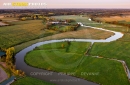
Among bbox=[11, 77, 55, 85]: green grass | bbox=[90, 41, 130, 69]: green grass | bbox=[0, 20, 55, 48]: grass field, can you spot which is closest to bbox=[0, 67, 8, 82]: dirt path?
bbox=[11, 77, 55, 85]: green grass

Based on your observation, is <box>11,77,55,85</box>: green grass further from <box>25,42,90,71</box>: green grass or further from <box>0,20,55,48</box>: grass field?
<box>0,20,55,48</box>: grass field

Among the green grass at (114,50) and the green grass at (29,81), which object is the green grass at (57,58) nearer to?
the green grass at (114,50)

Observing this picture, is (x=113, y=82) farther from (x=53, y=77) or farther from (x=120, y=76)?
(x=53, y=77)

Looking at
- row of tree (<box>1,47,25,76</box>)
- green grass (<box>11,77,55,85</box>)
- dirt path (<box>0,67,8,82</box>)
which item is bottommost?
green grass (<box>11,77,55,85</box>)

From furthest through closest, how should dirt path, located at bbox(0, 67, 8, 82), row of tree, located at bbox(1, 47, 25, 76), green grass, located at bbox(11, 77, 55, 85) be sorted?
row of tree, located at bbox(1, 47, 25, 76) → dirt path, located at bbox(0, 67, 8, 82) → green grass, located at bbox(11, 77, 55, 85)

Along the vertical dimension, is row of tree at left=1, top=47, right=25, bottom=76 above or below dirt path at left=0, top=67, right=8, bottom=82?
above

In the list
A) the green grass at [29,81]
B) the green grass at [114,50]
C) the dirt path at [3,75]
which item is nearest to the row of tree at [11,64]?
the dirt path at [3,75]

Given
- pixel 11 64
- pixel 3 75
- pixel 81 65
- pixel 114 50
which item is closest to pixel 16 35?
pixel 11 64

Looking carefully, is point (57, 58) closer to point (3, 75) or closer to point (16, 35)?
point (3, 75)

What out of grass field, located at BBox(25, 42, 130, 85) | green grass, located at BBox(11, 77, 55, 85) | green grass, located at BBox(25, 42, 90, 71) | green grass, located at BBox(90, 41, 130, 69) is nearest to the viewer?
green grass, located at BBox(11, 77, 55, 85)
